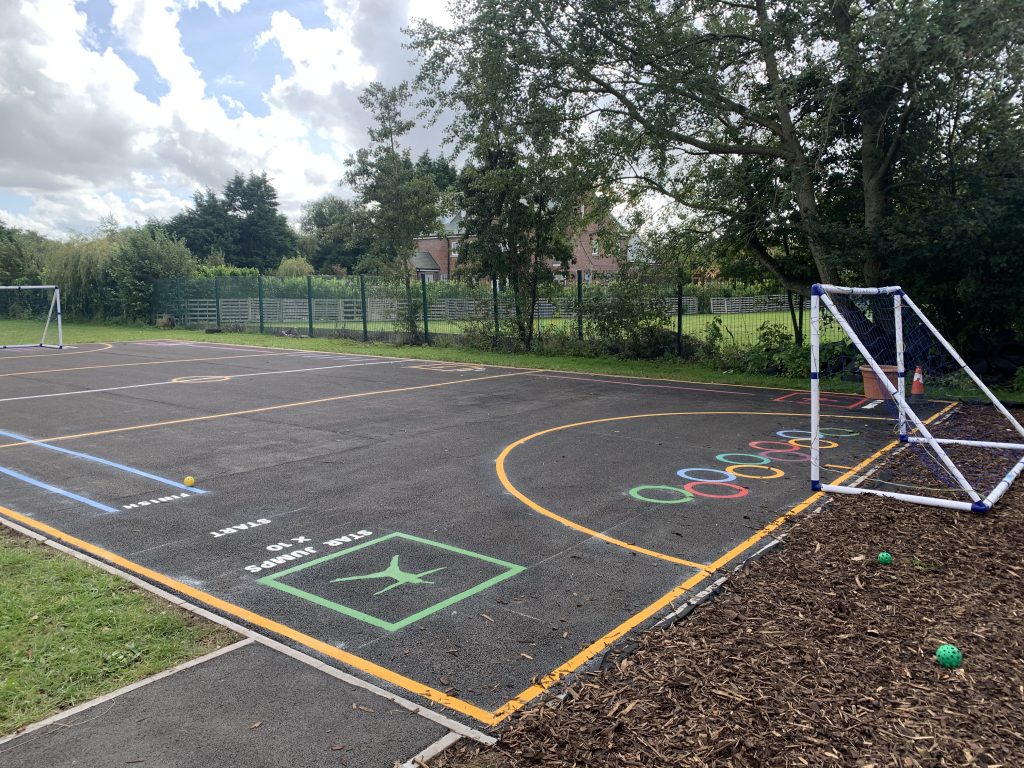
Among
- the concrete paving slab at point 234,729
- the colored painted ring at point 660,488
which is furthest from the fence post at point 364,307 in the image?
the concrete paving slab at point 234,729

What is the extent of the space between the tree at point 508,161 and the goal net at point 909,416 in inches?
296

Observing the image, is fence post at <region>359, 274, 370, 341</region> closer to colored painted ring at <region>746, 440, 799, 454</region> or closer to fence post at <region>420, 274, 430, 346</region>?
fence post at <region>420, 274, 430, 346</region>

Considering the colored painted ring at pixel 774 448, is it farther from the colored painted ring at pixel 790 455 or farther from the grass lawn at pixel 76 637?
the grass lawn at pixel 76 637

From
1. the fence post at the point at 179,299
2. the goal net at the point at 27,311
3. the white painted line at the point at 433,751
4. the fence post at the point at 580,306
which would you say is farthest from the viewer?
the fence post at the point at 179,299

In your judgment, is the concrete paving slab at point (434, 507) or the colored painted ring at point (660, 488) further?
the colored painted ring at point (660, 488)

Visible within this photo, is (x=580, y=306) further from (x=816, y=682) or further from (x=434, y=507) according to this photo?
(x=816, y=682)

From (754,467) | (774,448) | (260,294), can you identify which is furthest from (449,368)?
(260,294)

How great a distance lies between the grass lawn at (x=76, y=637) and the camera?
3701 mm

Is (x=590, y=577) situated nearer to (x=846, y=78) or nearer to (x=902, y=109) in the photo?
(x=846, y=78)

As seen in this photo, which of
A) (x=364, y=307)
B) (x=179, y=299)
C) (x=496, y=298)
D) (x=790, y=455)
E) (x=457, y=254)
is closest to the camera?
(x=790, y=455)

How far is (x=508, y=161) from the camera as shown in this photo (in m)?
22.0

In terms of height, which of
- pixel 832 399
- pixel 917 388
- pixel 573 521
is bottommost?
pixel 573 521

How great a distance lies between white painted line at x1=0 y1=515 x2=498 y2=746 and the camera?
3.40 meters

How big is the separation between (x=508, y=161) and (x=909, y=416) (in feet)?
55.2
